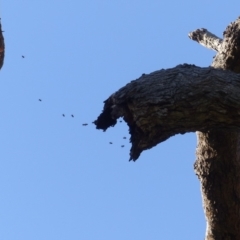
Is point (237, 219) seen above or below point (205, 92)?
below

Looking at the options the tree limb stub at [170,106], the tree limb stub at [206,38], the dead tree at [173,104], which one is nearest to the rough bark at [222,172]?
the tree limb stub at [206,38]

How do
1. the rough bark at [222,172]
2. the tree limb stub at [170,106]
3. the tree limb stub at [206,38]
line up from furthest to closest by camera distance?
the tree limb stub at [206,38]
the rough bark at [222,172]
the tree limb stub at [170,106]

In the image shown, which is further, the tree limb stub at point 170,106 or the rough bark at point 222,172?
the rough bark at point 222,172

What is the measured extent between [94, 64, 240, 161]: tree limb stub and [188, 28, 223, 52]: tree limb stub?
346 centimetres

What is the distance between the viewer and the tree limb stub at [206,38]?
8414 mm

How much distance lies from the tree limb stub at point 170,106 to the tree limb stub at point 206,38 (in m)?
3.46

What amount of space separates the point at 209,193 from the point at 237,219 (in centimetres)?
53

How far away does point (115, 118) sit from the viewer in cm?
479

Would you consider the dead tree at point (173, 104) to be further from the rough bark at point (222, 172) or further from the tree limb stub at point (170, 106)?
the rough bark at point (222, 172)

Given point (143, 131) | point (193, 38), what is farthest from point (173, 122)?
point (193, 38)

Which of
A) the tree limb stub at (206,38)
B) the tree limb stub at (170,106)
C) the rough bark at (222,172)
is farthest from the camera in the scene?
the tree limb stub at (206,38)

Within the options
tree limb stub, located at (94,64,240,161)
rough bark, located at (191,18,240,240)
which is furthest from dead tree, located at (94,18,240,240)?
rough bark, located at (191,18,240,240)

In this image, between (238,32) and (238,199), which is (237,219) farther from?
(238,32)

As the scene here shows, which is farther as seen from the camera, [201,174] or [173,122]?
[201,174]
